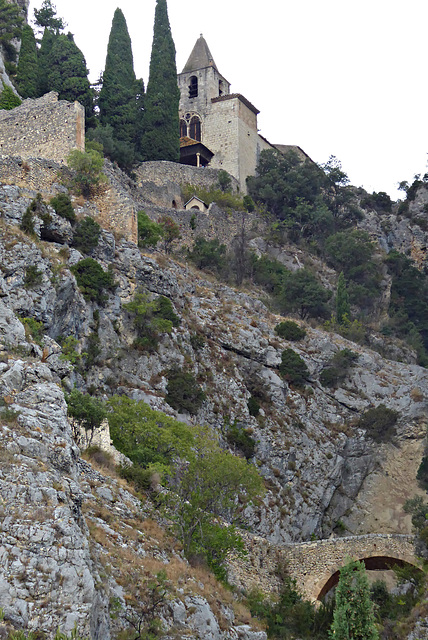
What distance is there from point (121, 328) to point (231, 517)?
30.6 feet

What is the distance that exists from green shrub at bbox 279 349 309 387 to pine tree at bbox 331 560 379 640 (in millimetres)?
16915

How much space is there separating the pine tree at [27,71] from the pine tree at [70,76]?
1.51m

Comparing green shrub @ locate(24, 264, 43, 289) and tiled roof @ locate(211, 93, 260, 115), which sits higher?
tiled roof @ locate(211, 93, 260, 115)

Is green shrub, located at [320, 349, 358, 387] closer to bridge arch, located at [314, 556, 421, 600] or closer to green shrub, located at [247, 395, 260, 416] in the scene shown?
green shrub, located at [247, 395, 260, 416]

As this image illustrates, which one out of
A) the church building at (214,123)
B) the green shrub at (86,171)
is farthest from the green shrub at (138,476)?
the church building at (214,123)

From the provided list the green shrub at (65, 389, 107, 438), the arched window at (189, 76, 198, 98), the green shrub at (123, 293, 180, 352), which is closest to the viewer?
the green shrub at (65, 389, 107, 438)

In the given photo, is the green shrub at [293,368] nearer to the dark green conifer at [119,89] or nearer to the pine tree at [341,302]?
the pine tree at [341,302]

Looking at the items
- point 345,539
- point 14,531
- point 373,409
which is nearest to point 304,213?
point 373,409

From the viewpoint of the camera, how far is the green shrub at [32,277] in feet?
96.9

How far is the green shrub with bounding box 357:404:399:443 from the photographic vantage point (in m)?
40.2

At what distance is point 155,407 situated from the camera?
3206 centimetres

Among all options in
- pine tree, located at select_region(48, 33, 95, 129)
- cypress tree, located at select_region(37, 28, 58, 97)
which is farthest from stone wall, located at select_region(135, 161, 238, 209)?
cypress tree, located at select_region(37, 28, 58, 97)

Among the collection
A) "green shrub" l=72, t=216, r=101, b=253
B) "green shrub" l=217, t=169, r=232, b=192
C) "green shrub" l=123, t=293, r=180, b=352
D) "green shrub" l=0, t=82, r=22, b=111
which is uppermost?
"green shrub" l=0, t=82, r=22, b=111

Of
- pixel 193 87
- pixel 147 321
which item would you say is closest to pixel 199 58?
pixel 193 87
